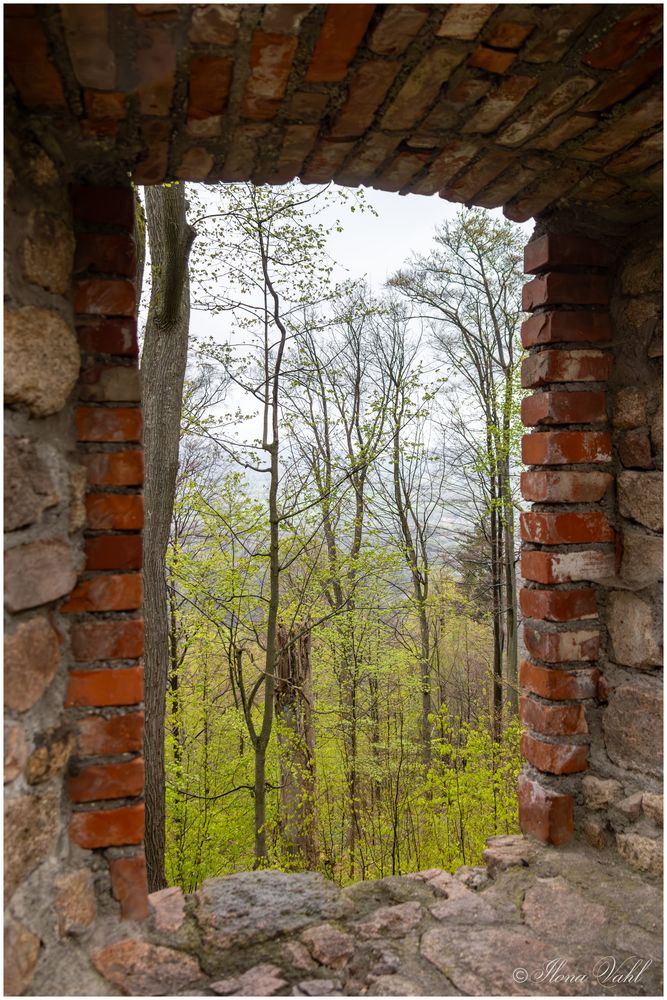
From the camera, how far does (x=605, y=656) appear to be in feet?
5.96

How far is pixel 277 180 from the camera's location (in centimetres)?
150

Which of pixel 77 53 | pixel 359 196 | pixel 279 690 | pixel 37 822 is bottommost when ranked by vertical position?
pixel 279 690

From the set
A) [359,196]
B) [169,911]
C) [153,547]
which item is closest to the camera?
[169,911]

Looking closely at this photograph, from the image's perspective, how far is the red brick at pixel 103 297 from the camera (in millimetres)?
1419

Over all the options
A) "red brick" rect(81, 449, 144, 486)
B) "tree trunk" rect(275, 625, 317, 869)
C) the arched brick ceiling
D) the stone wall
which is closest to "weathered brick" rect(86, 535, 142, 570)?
the stone wall

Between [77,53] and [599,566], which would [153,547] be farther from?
[77,53]

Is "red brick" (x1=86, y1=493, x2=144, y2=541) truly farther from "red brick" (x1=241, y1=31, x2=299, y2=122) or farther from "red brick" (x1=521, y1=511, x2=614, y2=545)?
"red brick" (x1=521, y1=511, x2=614, y2=545)

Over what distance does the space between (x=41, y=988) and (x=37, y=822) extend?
1.01 feet

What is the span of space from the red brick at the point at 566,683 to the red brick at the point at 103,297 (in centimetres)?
150

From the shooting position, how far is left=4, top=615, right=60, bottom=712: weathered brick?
43.4 inches

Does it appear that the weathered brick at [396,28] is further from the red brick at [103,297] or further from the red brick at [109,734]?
the red brick at [109,734]

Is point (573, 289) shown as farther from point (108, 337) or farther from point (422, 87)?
point (108, 337)

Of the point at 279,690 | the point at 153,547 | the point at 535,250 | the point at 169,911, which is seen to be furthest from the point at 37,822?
the point at 279,690

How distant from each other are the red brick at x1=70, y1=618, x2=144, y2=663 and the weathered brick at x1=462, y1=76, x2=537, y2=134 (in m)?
1.32
